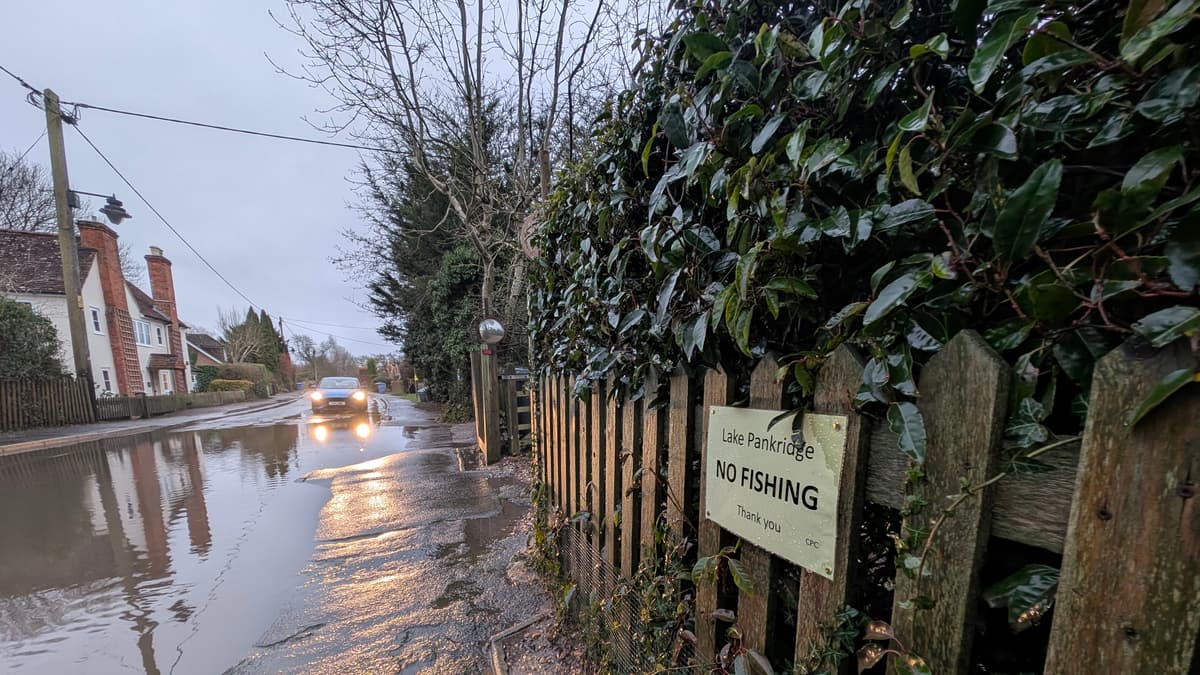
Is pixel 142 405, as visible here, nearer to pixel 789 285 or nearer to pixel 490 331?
pixel 490 331

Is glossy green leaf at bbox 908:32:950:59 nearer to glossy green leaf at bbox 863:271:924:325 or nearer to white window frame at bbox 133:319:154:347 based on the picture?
glossy green leaf at bbox 863:271:924:325

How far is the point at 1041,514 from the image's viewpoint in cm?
67

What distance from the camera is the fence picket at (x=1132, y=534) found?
1.68ft

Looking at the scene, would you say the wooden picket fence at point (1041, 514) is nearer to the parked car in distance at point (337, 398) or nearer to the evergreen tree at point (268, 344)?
the parked car in distance at point (337, 398)

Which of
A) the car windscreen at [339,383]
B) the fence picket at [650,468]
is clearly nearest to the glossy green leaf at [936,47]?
the fence picket at [650,468]

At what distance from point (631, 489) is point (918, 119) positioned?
1454 millimetres

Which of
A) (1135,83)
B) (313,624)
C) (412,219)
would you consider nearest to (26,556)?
(313,624)

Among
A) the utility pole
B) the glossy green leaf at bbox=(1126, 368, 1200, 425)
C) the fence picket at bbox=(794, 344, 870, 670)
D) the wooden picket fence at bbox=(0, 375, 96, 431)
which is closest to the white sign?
the fence picket at bbox=(794, 344, 870, 670)

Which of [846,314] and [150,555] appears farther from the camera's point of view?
[150,555]

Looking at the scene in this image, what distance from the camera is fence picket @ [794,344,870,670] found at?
0.89 meters

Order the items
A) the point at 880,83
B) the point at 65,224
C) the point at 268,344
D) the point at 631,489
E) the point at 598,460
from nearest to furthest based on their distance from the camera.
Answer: the point at 880,83 < the point at 631,489 < the point at 598,460 < the point at 65,224 < the point at 268,344

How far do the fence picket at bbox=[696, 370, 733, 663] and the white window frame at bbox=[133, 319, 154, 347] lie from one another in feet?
92.2

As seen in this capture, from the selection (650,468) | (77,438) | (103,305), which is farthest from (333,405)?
(650,468)

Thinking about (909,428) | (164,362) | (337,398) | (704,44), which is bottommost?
(337,398)
